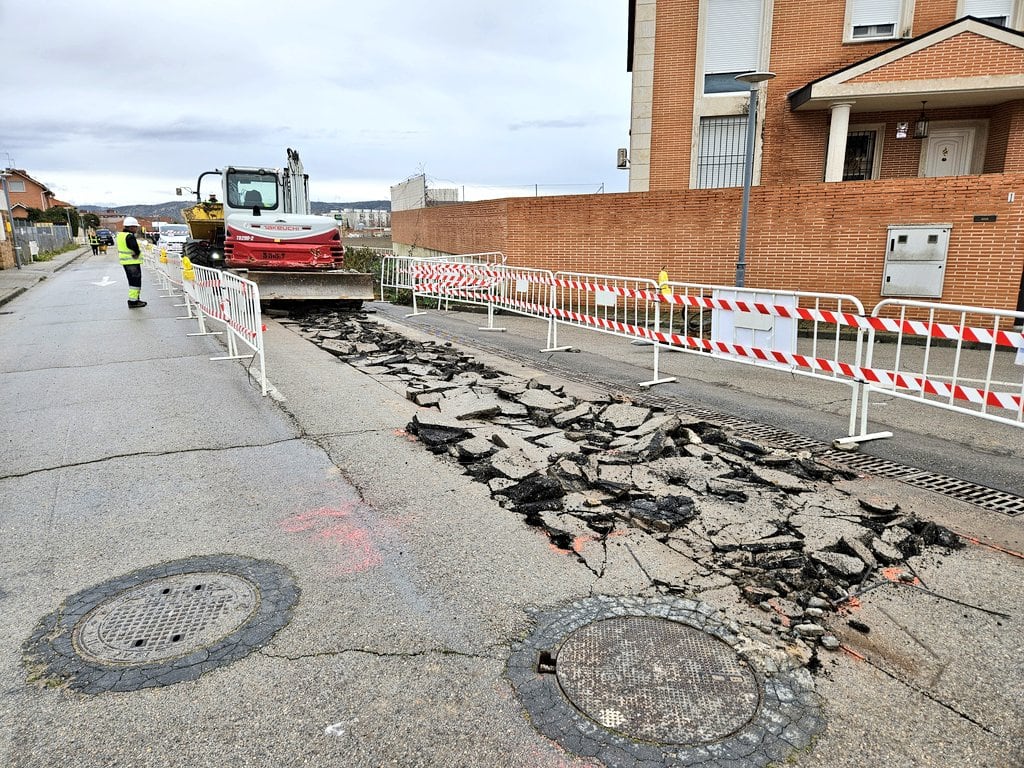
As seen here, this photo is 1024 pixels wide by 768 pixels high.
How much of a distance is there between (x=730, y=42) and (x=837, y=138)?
5.08 metres

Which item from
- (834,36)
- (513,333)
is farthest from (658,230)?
(834,36)

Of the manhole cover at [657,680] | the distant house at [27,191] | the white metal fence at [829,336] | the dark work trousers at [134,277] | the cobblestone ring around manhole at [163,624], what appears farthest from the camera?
the distant house at [27,191]

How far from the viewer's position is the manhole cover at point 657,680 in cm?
265

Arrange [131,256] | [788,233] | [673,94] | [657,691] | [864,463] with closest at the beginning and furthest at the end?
1. [657,691]
2. [864,463]
3. [788,233]
4. [131,256]
5. [673,94]

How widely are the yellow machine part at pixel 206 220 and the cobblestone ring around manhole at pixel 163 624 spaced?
1673cm

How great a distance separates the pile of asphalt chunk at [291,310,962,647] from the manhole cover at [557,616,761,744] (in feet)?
1.48

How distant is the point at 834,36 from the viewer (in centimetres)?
1906

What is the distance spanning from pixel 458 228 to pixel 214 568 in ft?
65.4

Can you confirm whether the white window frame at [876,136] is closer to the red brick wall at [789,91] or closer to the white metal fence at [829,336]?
the red brick wall at [789,91]

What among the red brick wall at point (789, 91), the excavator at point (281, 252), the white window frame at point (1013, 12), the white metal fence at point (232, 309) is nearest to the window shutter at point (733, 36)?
the red brick wall at point (789, 91)

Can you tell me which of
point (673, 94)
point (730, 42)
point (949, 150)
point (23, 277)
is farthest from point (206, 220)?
point (949, 150)

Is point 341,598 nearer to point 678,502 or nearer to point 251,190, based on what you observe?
point 678,502

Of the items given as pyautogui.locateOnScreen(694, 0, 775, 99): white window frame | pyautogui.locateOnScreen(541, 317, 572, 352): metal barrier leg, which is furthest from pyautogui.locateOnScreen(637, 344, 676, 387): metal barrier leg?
pyautogui.locateOnScreen(694, 0, 775, 99): white window frame

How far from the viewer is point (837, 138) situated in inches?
681
